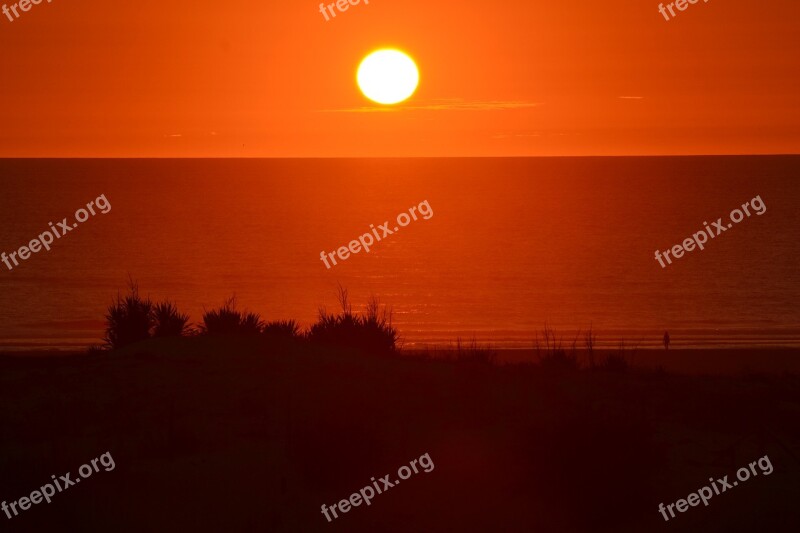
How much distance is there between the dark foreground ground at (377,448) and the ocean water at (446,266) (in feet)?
62.7

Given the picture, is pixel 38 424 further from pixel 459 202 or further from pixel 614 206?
pixel 459 202

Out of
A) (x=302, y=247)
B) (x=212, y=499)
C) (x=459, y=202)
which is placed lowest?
(x=212, y=499)

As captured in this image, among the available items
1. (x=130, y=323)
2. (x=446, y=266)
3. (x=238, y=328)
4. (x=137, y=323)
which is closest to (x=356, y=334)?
(x=238, y=328)

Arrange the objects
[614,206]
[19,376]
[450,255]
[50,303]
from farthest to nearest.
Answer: [614,206]
[450,255]
[50,303]
[19,376]

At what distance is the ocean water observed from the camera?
125ft

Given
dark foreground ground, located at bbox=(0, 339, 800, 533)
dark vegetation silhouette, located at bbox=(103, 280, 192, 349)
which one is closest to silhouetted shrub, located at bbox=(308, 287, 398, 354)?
dark vegetation silhouette, located at bbox=(103, 280, 192, 349)

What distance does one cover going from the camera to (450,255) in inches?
2753

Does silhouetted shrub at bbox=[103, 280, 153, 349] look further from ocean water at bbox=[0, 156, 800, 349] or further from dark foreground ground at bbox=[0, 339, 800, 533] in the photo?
ocean water at bbox=[0, 156, 800, 349]

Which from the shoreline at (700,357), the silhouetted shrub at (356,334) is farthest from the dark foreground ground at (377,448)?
the shoreline at (700,357)

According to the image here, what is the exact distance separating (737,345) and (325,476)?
24.5 meters

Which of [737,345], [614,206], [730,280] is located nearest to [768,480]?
[737,345]

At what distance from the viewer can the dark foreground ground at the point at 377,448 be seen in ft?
28.3

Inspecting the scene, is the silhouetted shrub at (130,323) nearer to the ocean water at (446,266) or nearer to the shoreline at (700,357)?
the shoreline at (700,357)

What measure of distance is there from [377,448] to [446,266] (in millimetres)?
52820
